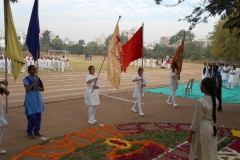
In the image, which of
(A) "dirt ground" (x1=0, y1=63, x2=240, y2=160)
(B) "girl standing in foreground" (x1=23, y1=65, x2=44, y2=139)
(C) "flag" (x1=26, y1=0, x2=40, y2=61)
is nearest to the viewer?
(B) "girl standing in foreground" (x1=23, y1=65, x2=44, y2=139)

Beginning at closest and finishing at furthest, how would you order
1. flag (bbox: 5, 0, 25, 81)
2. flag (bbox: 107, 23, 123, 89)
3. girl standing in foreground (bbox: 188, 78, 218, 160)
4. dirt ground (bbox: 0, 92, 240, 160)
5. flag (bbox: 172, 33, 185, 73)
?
girl standing in foreground (bbox: 188, 78, 218, 160), dirt ground (bbox: 0, 92, 240, 160), flag (bbox: 5, 0, 25, 81), flag (bbox: 107, 23, 123, 89), flag (bbox: 172, 33, 185, 73)

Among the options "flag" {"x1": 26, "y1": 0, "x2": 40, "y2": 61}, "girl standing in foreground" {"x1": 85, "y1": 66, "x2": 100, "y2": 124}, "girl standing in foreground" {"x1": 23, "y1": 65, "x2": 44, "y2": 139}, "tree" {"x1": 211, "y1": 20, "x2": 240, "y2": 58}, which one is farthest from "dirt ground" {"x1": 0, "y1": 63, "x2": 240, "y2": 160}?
"tree" {"x1": 211, "y1": 20, "x2": 240, "y2": 58}

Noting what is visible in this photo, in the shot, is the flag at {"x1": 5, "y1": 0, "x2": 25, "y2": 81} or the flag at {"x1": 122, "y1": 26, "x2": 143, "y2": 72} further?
the flag at {"x1": 122, "y1": 26, "x2": 143, "y2": 72}

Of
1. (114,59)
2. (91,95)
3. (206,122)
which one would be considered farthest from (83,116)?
(206,122)

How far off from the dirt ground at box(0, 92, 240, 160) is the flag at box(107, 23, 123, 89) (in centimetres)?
148

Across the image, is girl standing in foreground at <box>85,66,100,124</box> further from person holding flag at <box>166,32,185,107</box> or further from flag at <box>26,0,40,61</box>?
person holding flag at <box>166,32,185,107</box>

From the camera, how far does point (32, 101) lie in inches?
241

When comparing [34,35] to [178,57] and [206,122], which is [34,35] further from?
[178,57]

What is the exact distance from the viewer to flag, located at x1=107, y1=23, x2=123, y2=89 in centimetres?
750

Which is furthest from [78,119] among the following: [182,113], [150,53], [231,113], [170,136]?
[150,53]

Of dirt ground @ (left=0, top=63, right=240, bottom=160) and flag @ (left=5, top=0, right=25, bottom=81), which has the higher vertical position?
flag @ (left=5, top=0, right=25, bottom=81)

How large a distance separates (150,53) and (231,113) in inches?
2113

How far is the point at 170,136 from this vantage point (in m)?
6.61

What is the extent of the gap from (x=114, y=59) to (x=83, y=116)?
2457 millimetres
